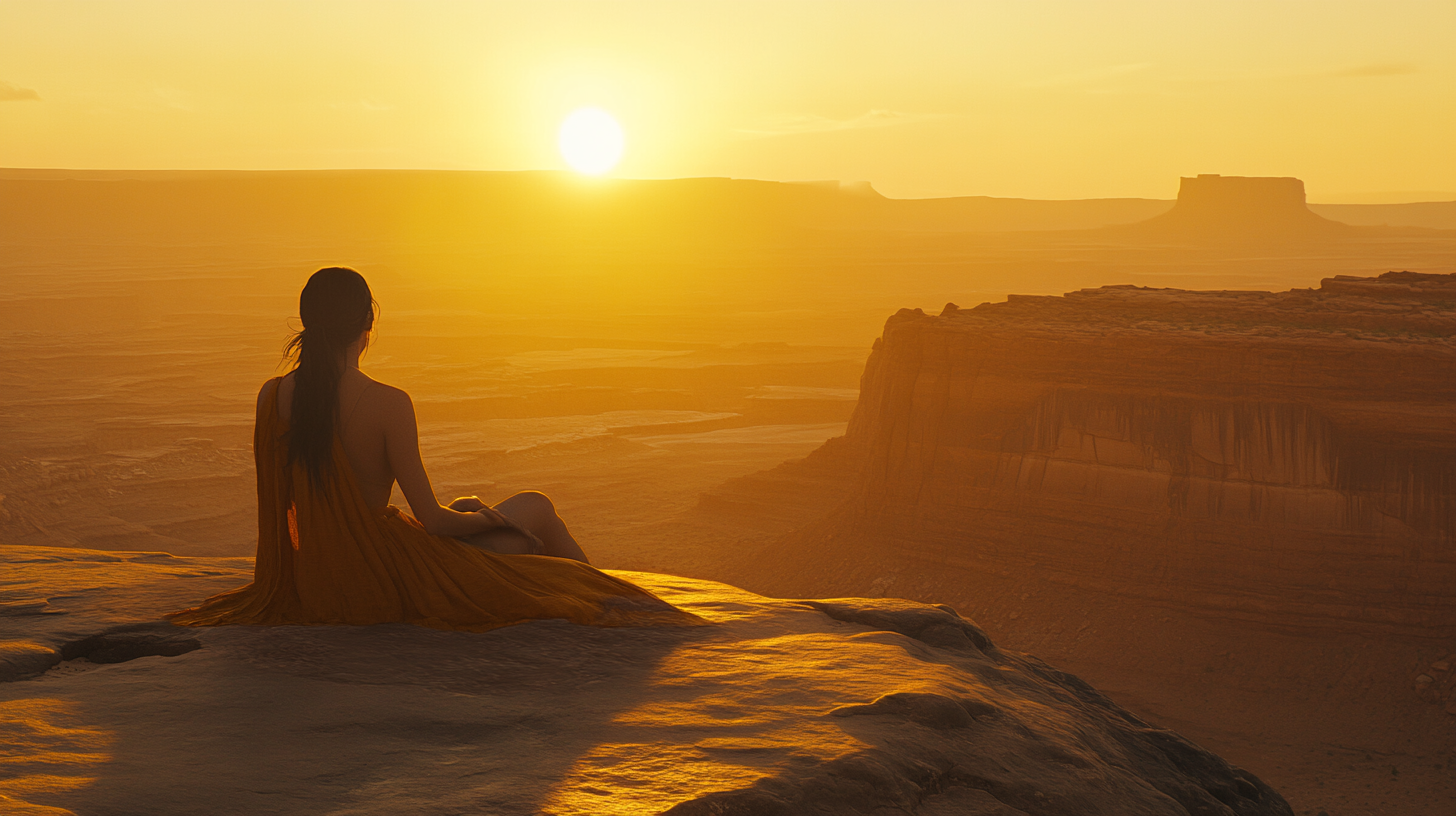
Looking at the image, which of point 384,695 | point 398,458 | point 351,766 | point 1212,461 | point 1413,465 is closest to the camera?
point 351,766

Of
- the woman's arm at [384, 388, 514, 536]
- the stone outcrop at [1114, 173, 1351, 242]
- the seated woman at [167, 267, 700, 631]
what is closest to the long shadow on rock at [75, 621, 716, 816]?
the seated woman at [167, 267, 700, 631]

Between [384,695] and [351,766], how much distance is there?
616 mm

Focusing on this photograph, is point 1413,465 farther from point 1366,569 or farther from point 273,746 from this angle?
point 273,746

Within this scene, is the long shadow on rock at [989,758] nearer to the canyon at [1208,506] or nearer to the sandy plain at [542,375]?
the sandy plain at [542,375]

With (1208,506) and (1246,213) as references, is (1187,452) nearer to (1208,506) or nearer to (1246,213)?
(1208,506)

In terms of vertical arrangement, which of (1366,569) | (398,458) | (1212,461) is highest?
(398,458)

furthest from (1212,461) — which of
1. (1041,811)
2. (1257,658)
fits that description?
(1041,811)

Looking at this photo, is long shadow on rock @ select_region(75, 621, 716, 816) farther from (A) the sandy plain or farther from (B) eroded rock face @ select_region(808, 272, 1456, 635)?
(B) eroded rock face @ select_region(808, 272, 1456, 635)

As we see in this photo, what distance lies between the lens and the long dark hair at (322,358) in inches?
179

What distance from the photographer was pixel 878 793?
3.95 meters

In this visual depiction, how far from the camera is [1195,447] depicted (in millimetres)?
16672

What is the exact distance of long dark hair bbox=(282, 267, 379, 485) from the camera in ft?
14.9

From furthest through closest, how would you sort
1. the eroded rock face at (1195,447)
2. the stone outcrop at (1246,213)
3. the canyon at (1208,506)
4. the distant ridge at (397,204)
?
the stone outcrop at (1246,213) < the distant ridge at (397,204) < the eroded rock face at (1195,447) < the canyon at (1208,506)

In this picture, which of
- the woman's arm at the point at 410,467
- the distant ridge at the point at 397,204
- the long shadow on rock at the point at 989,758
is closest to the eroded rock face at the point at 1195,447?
the long shadow on rock at the point at 989,758
